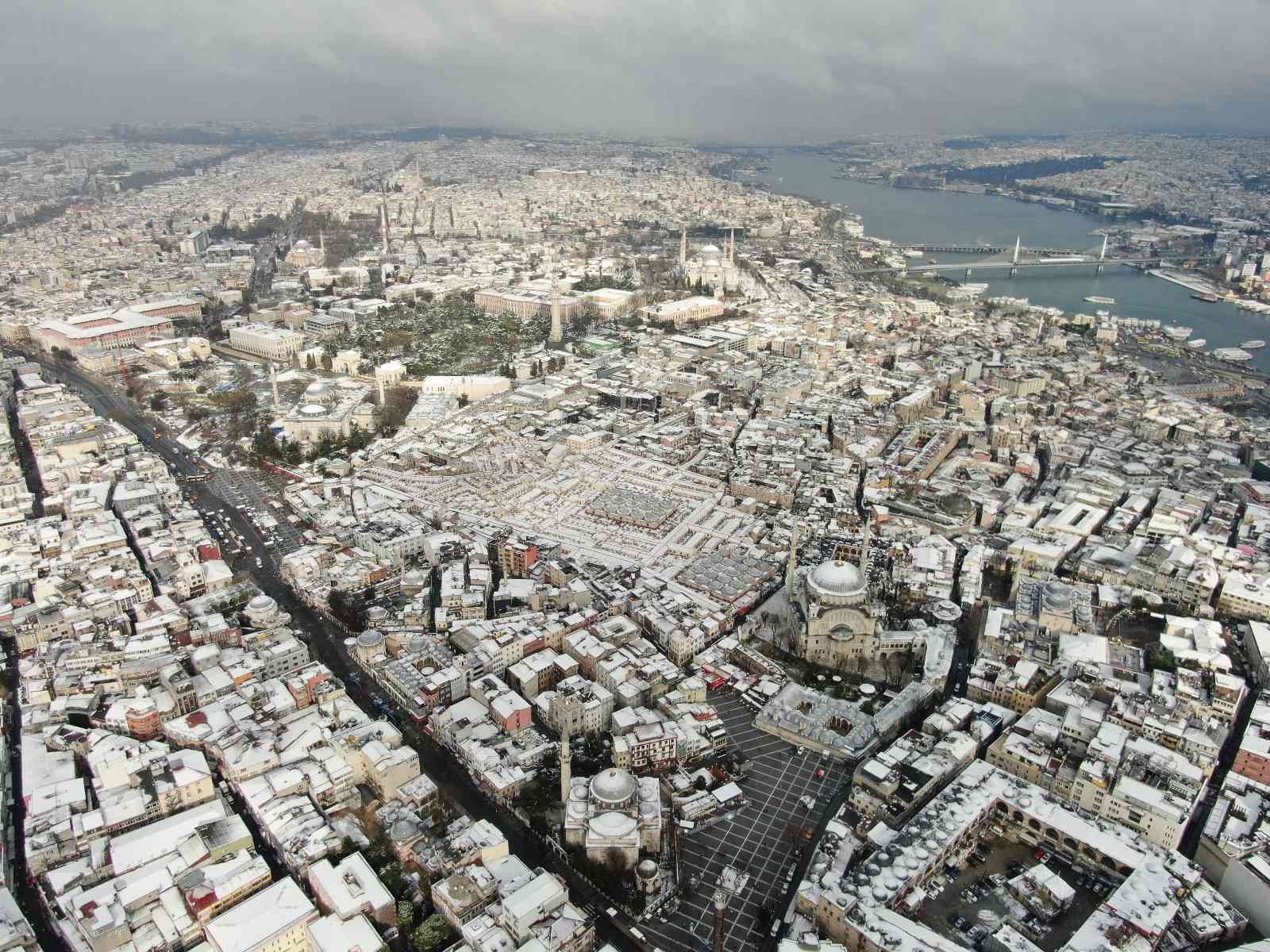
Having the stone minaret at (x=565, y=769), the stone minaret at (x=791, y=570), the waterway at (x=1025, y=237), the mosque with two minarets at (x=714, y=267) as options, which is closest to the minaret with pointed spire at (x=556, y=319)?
the mosque with two minarets at (x=714, y=267)

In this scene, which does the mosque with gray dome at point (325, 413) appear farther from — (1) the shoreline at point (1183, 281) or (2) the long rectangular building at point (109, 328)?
(1) the shoreline at point (1183, 281)

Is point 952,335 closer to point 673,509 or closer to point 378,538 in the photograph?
point 673,509

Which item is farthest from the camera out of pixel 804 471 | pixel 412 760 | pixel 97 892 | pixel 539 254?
pixel 539 254

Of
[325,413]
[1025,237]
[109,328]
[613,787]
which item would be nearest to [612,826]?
[613,787]

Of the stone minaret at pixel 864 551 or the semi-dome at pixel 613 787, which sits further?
the stone minaret at pixel 864 551

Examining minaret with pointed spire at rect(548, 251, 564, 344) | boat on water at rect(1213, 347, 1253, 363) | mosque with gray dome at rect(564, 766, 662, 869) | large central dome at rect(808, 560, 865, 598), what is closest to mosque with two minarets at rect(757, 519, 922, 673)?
large central dome at rect(808, 560, 865, 598)

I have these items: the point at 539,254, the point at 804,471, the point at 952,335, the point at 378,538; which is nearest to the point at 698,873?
the point at 378,538

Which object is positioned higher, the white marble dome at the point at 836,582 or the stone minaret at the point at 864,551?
the white marble dome at the point at 836,582
